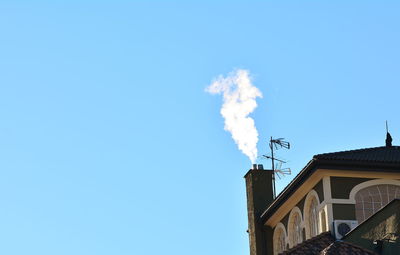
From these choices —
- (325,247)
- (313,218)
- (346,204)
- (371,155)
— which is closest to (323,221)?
(346,204)

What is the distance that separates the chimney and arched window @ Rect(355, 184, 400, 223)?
260 inches

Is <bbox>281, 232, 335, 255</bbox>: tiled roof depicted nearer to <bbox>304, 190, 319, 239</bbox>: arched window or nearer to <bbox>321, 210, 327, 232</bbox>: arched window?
<bbox>321, 210, 327, 232</bbox>: arched window


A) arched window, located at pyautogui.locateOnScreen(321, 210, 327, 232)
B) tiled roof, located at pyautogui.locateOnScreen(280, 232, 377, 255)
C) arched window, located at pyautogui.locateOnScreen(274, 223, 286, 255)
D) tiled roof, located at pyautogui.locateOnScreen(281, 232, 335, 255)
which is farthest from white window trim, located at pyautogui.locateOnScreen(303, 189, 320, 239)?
arched window, located at pyautogui.locateOnScreen(274, 223, 286, 255)

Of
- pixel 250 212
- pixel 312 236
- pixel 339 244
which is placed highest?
pixel 250 212

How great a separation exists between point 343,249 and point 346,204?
196 inches

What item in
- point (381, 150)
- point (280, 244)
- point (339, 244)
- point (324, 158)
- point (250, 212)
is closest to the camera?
point (339, 244)

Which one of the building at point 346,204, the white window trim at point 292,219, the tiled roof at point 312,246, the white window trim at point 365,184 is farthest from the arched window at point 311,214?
the tiled roof at point 312,246

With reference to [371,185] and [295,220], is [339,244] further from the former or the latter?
[295,220]

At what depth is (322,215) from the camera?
99.7 ft

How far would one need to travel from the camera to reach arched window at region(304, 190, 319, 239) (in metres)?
31.1

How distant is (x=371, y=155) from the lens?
31.6 metres

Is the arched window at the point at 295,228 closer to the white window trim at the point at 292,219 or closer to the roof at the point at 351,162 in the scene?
the white window trim at the point at 292,219

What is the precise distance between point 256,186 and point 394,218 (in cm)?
1237

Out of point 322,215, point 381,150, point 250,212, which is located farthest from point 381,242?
point 250,212
